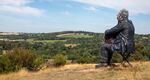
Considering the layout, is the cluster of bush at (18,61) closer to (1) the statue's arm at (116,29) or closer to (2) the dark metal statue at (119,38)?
(2) the dark metal statue at (119,38)

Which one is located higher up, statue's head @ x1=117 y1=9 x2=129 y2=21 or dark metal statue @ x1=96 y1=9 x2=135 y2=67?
→ statue's head @ x1=117 y1=9 x2=129 y2=21

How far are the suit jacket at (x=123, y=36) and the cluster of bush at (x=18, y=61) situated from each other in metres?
10.8

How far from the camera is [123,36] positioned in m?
14.9

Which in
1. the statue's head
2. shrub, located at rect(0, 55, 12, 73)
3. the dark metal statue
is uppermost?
the statue's head

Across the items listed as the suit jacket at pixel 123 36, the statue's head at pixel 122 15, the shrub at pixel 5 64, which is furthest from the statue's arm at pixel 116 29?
the shrub at pixel 5 64

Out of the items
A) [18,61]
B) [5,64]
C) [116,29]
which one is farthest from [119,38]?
[18,61]

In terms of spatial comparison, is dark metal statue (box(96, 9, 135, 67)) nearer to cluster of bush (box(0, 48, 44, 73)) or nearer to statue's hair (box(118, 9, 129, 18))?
statue's hair (box(118, 9, 129, 18))

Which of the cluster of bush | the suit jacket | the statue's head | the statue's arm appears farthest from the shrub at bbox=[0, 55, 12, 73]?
the statue's head

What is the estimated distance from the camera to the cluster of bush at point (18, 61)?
24737 mm

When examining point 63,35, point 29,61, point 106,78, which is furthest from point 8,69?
point 63,35

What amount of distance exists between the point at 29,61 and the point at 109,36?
1397cm

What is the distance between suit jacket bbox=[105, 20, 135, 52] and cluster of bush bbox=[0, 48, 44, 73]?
423 inches

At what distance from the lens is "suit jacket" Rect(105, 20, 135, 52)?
14695mm

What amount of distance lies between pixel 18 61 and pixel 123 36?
43.8 feet
